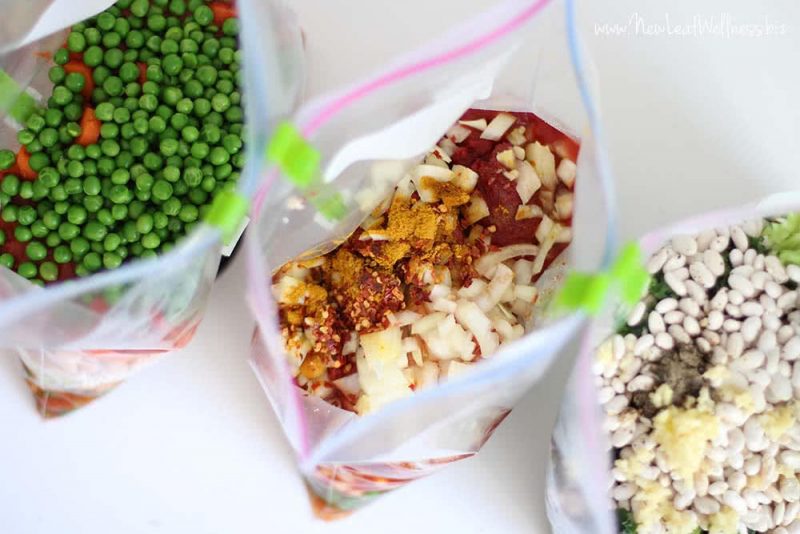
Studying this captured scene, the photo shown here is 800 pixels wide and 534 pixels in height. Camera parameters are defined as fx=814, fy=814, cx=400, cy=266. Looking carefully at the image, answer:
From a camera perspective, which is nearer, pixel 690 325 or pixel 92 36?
pixel 690 325

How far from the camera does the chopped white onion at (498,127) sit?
0.89m

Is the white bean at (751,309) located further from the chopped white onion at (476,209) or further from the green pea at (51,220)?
the green pea at (51,220)

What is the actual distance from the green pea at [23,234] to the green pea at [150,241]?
124mm

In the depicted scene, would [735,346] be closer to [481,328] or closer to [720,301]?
[720,301]

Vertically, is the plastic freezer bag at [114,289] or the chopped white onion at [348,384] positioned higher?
the plastic freezer bag at [114,289]

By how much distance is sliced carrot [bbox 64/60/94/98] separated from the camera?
90 cm

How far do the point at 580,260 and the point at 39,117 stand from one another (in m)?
0.58

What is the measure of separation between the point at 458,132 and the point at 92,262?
41 cm

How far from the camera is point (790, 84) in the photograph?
1013mm

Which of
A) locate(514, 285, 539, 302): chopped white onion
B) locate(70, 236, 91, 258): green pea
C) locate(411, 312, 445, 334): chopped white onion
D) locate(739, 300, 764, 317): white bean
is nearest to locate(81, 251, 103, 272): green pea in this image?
locate(70, 236, 91, 258): green pea

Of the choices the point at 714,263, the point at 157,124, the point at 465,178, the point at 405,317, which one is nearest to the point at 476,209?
the point at 465,178

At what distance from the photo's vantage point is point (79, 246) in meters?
0.84

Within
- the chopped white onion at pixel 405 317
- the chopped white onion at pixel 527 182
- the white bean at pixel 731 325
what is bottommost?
the white bean at pixel 731 325

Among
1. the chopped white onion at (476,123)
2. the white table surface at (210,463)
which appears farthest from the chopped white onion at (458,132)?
the white table surface at (210,463)
